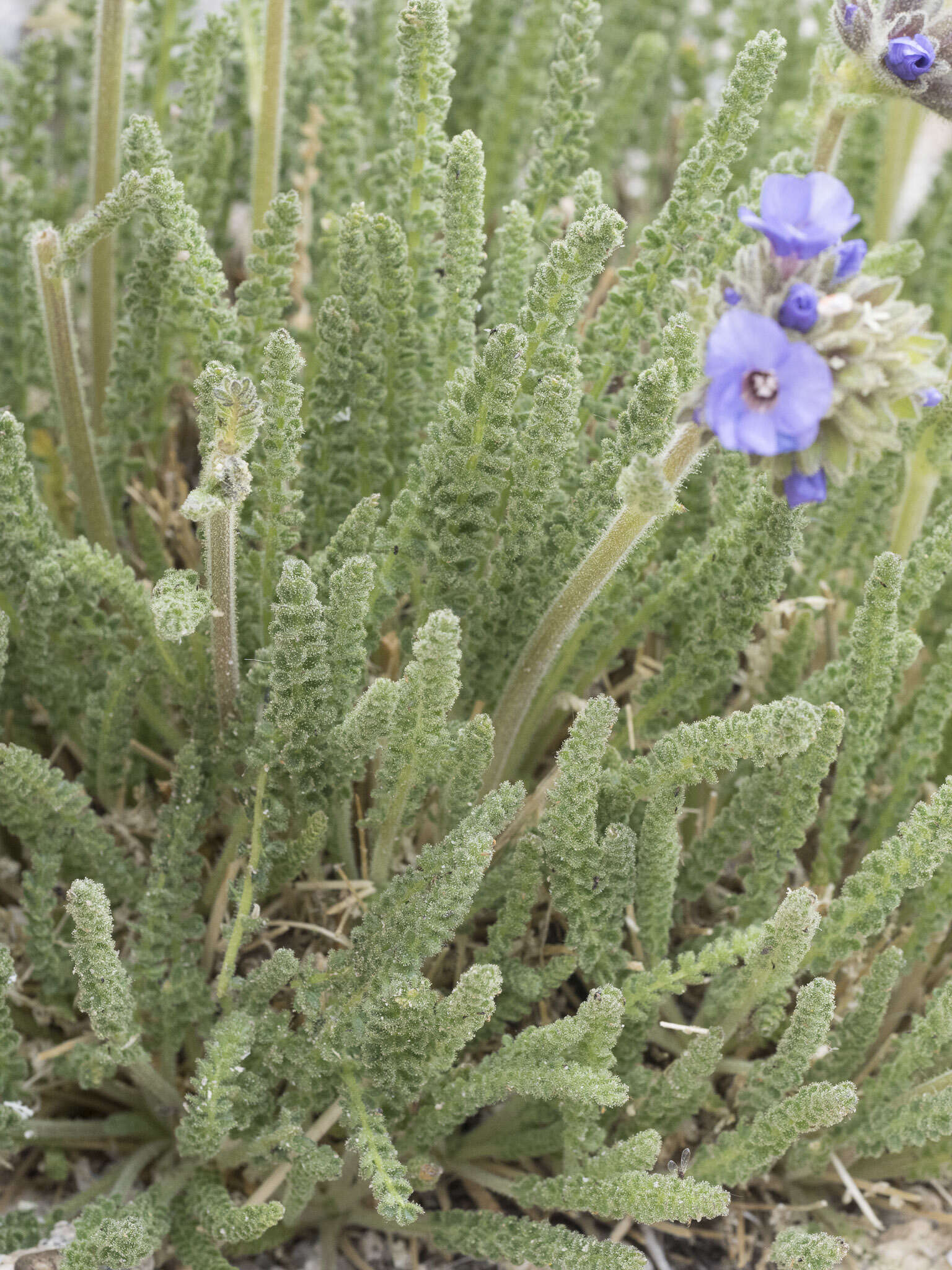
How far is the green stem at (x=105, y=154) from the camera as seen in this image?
230 cm

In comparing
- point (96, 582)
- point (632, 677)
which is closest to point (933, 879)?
point (632, 677)

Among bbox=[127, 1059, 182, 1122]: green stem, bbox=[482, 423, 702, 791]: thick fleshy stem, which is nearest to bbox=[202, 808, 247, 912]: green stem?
bbox=[127, 1059, 182, 1122]: green stem

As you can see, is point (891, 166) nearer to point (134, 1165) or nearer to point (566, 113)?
point (566, 113)

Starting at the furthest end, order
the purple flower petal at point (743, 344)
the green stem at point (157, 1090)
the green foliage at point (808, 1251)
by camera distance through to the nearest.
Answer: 1. the green stem at point (157, 1090)
2. the green foliage at point (808, 1251)
3. the purple flower petal at point (743, 344)

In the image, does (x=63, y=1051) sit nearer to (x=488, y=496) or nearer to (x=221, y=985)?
(x=221, y=985)

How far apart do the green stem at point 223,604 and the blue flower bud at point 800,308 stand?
716mm

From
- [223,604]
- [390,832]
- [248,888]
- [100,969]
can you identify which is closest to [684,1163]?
[390,832]

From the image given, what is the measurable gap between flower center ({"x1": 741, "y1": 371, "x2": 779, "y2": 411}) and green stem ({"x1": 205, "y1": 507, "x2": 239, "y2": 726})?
2.18ft

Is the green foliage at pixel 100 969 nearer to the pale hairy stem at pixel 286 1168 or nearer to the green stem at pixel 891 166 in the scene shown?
the pale hairy stem at pixel 286 1168

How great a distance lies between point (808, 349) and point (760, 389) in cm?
7

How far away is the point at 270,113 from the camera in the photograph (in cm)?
240

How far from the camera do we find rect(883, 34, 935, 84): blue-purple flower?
1.81 meters

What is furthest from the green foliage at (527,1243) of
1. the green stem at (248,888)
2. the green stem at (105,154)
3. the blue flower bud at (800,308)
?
the green stem at (105,154)

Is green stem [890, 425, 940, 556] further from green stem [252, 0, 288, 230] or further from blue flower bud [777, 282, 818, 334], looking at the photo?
green stem [252, 0, 288, 230]
